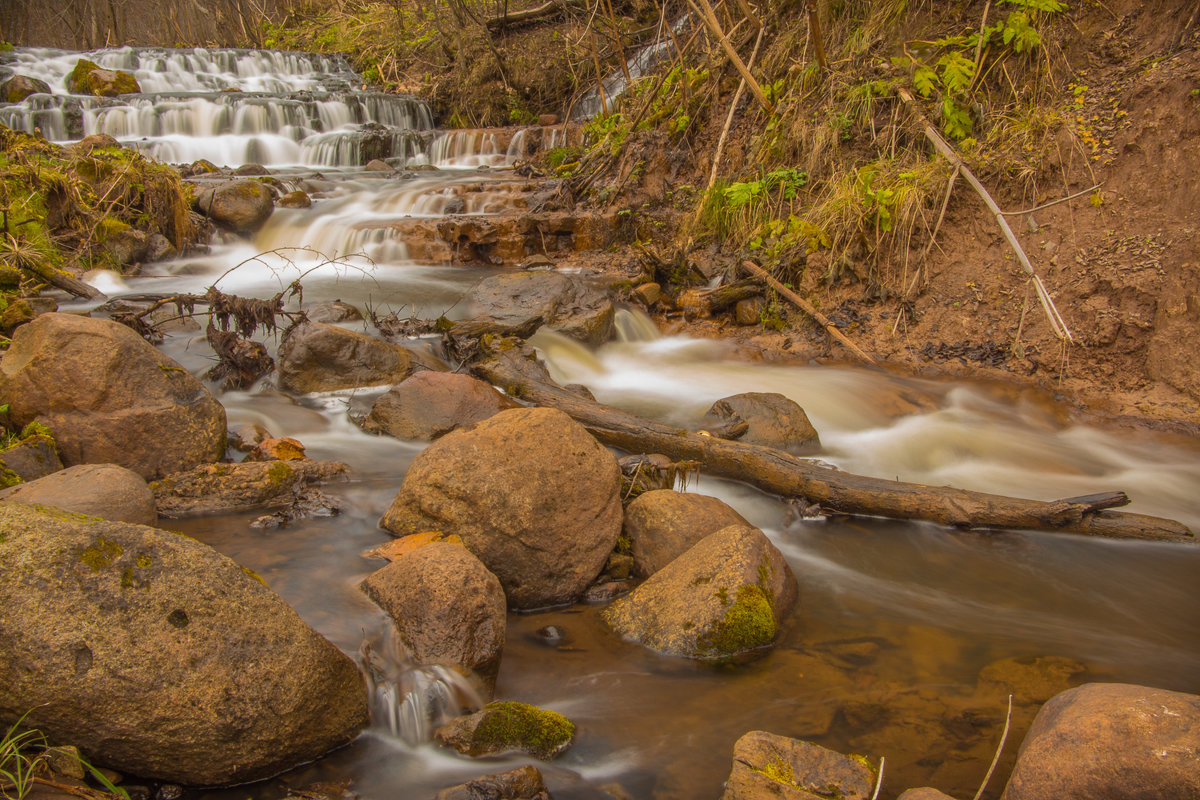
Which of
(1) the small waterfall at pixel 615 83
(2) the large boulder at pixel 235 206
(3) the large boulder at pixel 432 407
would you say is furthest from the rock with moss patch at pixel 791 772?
(1) the small waterfall at pixel 615 83

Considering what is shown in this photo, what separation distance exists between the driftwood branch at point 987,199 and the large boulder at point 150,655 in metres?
5.43

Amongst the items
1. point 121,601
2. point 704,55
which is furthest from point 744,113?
point 121,601

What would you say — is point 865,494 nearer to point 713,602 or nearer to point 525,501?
point 713,602

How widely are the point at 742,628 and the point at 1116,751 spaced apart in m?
1.47

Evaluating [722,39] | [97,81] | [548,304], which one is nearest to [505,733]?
[548,304]

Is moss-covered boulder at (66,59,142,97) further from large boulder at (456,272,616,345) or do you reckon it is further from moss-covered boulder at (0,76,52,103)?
large boulder at (456,272,616,345)

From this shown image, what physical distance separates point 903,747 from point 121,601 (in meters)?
2.77

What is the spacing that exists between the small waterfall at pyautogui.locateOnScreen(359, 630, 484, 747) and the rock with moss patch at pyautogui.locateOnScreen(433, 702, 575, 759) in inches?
3.4

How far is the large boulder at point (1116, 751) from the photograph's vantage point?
79.5 inches

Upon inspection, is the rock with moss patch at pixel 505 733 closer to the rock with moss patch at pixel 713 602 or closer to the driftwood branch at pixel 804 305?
the rock with moss patch at pixel 713 602

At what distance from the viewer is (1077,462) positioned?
538 centimetres

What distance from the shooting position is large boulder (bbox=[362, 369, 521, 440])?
5367mm

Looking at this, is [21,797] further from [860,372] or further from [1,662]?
[860,372]

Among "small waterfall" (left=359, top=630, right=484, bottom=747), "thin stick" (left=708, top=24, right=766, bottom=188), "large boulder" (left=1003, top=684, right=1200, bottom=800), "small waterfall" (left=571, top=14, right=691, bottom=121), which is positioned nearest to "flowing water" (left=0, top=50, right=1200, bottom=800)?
"small waterfall" (left=359, top=630, right=484, bottom=747)
